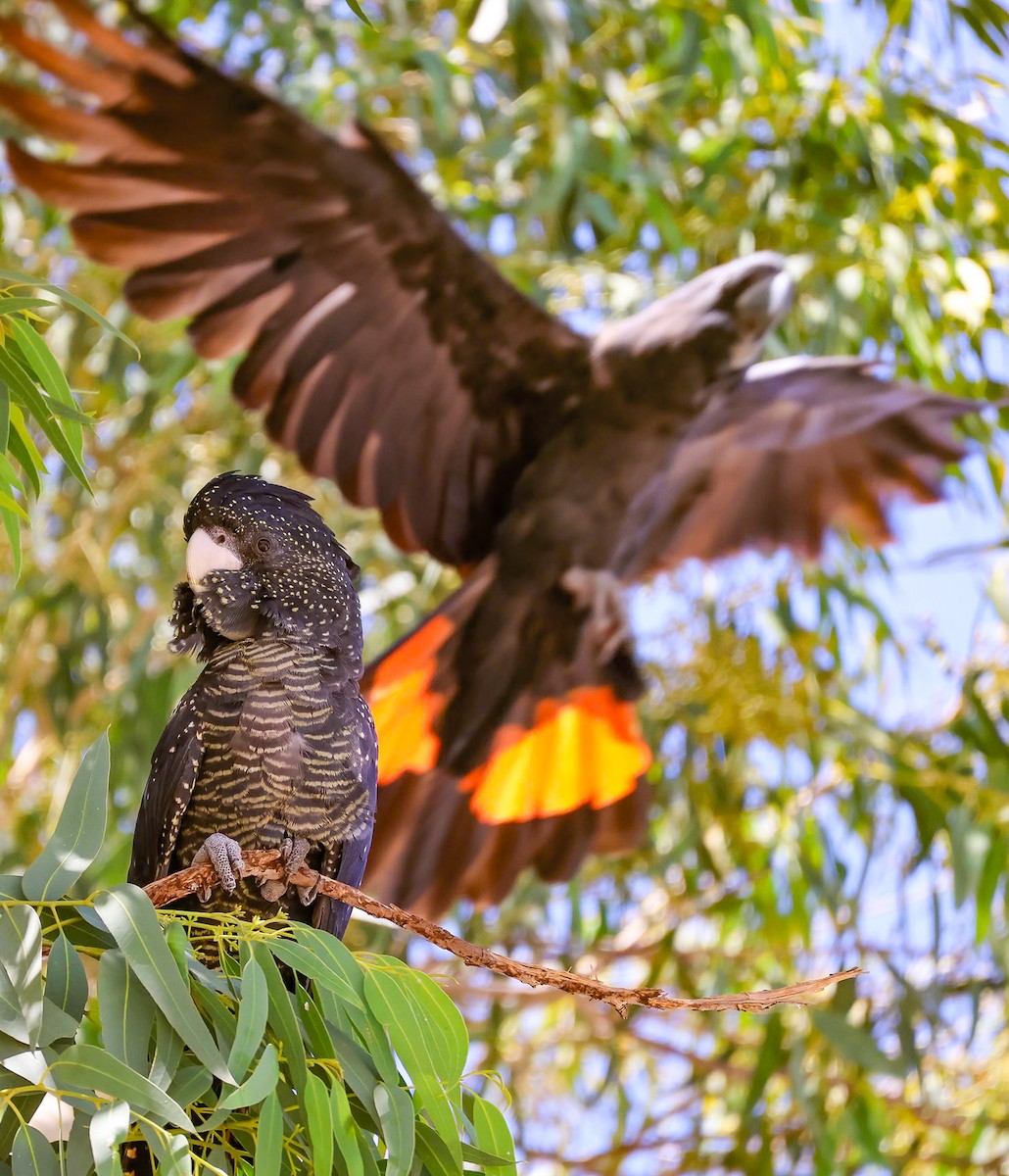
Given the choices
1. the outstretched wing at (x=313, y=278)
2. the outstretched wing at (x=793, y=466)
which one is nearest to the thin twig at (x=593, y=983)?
the outstretched wing at (x=313, y=278)

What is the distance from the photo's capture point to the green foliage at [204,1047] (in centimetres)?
73

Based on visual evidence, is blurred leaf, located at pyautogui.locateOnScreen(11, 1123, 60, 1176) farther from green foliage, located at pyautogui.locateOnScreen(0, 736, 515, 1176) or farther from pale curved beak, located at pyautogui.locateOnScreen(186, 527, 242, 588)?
pale curved beak, located at pyautogui.locateOnScreen(186, 527, 242, 588)

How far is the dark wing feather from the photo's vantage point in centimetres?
112

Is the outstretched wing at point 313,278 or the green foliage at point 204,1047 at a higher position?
the outstretched wing at point 313,278

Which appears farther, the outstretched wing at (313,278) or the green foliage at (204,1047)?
the outstretched wing at (313,278)

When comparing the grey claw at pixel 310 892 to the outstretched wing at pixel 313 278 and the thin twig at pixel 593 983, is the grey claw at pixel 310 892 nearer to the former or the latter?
the thin twig at pixel 593 983

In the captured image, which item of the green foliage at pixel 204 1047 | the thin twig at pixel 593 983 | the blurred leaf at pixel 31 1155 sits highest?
the thin twig at pixel 593 983

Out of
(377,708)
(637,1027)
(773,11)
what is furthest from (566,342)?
(637,1027)

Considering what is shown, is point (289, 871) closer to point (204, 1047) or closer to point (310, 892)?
point (310, 892)

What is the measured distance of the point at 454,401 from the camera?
250 centimetres

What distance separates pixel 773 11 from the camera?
9.57 feet

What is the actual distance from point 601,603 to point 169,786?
57.0 inches

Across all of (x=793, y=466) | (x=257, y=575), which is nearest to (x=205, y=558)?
(x=257, y=575)

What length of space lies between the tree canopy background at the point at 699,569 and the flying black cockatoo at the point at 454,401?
188mm
